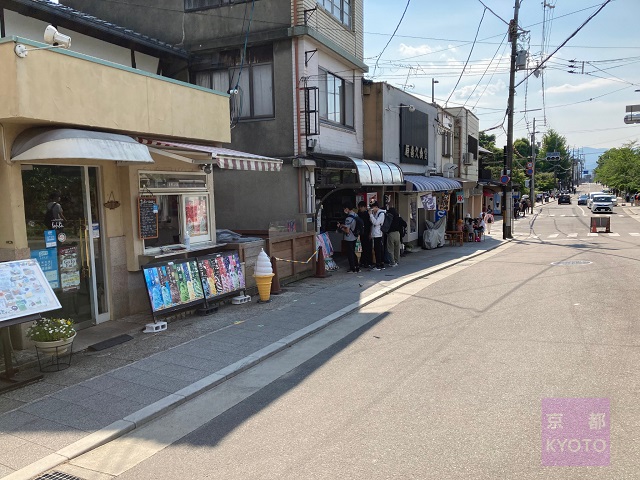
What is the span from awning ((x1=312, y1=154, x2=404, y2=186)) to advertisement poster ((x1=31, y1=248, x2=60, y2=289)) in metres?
7.65

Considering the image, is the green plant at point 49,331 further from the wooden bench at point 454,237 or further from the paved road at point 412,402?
the wooden bench at point 454,237

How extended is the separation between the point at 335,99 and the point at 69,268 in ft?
34.0

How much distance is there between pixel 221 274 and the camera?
969 cm

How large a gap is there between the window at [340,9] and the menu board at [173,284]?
9590 mm

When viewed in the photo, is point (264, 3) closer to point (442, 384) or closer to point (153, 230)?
point (153, 230)

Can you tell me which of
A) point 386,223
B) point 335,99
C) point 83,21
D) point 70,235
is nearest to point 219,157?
point 70,235

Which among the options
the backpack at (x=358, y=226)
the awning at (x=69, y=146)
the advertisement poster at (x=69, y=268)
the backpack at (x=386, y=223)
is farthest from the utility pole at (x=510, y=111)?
the advertisement poster at (x=69, y=268)

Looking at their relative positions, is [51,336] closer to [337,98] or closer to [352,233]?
[352,233]

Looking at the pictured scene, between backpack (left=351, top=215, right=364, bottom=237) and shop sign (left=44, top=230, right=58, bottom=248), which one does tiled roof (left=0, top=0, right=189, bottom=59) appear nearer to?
shop sign (left=44, top=230, right=58, bottom=248)

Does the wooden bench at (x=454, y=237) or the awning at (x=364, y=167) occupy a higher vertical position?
the awning at (x=364, y=167)

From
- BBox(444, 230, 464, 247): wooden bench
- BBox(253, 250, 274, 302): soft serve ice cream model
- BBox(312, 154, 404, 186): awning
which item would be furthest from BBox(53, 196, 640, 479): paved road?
BBox(444, 230, 464, 247): wooden bench

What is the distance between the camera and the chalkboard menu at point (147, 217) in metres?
8.79

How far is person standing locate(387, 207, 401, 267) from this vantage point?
15.4m

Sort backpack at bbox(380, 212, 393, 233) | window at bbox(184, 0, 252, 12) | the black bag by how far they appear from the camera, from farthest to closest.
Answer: backpack at bbox(380, 212, 393, 233) → window at bbox(184, 0, 252, 12) → the black bag
